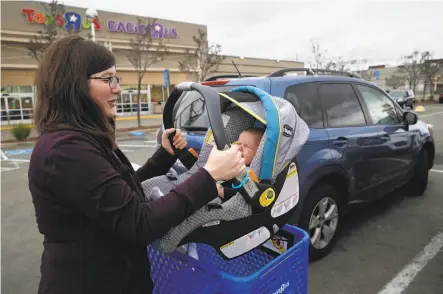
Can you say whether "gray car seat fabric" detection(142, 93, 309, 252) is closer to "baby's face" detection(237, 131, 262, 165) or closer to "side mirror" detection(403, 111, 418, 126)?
"baby's face" detection(237, 131, 262, 165)

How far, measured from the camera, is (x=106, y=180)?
1.11m

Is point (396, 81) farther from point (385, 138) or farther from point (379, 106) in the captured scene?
point (385, 138)

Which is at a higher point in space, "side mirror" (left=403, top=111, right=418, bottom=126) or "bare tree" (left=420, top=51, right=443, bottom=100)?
"bare tree" (left=420, top=51, right=443, bottom=100)

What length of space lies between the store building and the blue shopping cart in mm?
19528

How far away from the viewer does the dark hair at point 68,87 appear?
1221mm

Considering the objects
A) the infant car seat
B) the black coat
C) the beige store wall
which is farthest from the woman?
the beige store wall

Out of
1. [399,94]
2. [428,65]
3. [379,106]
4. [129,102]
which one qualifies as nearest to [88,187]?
[379,106]

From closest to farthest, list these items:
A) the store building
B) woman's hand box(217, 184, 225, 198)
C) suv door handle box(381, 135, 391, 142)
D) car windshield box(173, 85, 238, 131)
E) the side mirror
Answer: woman's hand box(217, 184, 225, 198), car windshield box(173, 85, 238, 131), suv door handle box(381, 135, 391, 142), the side mirror, the store building

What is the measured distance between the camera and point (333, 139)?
3141 mm

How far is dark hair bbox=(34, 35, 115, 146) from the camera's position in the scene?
4.00ft

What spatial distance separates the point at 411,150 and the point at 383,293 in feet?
7.86

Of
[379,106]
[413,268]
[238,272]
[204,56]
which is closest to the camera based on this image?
[238,272]

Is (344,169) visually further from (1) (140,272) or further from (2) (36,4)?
(2) (36,4)

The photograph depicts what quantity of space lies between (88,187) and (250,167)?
772 mm
